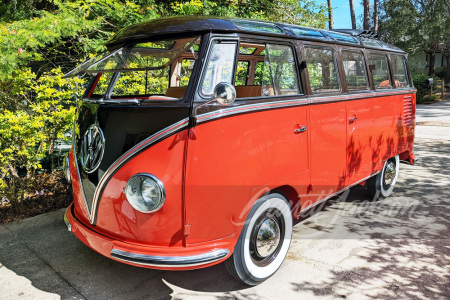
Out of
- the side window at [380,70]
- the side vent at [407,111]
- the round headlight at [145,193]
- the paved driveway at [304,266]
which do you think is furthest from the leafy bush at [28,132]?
the side vent at [407,111]

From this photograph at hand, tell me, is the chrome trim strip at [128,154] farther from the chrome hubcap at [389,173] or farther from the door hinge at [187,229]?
the chrome hubcap at [389,173]

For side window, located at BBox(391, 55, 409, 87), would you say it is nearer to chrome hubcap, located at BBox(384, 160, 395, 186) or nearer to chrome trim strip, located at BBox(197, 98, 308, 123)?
chrome hubcap, located at BBox(384, 160, 395, 186)

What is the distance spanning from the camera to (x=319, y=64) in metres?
3.91

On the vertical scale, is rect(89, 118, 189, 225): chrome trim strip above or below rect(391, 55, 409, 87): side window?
below

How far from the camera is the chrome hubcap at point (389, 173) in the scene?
17.9ft

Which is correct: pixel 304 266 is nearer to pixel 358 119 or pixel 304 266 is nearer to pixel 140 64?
pixel 358 119

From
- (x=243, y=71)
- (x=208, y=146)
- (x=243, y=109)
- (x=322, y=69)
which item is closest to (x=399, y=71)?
(x=322, y=69)

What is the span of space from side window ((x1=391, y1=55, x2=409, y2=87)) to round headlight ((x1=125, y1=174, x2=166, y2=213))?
4.44 meters

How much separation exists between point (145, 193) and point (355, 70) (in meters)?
3.19

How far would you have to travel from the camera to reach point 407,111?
565 centimetres

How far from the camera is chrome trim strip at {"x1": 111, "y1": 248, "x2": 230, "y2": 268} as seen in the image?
253 cm

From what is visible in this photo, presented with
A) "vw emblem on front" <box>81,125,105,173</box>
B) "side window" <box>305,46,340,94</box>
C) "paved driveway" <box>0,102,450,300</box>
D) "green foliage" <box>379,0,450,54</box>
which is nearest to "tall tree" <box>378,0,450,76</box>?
"green foliage" <box>379,0,450,54</box>

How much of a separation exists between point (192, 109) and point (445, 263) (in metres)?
2.98

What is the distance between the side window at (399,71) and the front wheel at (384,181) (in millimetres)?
1203
